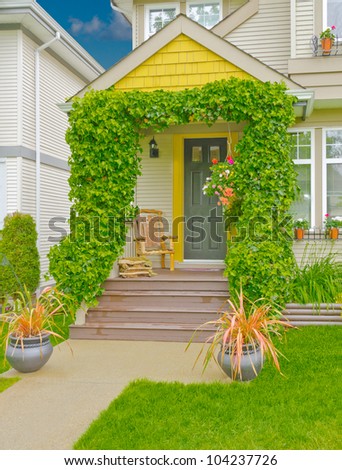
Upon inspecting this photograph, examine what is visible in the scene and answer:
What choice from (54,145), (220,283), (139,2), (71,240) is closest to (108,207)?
(71,240)

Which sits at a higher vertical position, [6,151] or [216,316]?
[6,151]

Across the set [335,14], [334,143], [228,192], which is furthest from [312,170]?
[335,14]

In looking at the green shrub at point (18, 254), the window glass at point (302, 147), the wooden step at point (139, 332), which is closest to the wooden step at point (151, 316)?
the wooden step at point (139, 332)

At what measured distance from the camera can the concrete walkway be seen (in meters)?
3.56

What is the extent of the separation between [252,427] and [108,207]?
421 cm

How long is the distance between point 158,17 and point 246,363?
921cm

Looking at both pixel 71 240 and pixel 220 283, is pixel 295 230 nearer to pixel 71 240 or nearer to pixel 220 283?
pixel 220 283

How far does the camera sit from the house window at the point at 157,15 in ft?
36.1

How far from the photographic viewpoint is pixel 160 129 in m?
7.09

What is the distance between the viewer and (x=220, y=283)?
7094mm

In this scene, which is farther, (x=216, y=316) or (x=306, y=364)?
(x=216, y=316)

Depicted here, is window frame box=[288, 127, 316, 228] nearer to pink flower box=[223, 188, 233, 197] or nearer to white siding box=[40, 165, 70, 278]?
pink flower box=[223, 188, 233, 197]

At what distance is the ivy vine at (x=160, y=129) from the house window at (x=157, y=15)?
4.80m

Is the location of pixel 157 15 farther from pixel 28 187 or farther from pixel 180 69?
pixel 28 187
